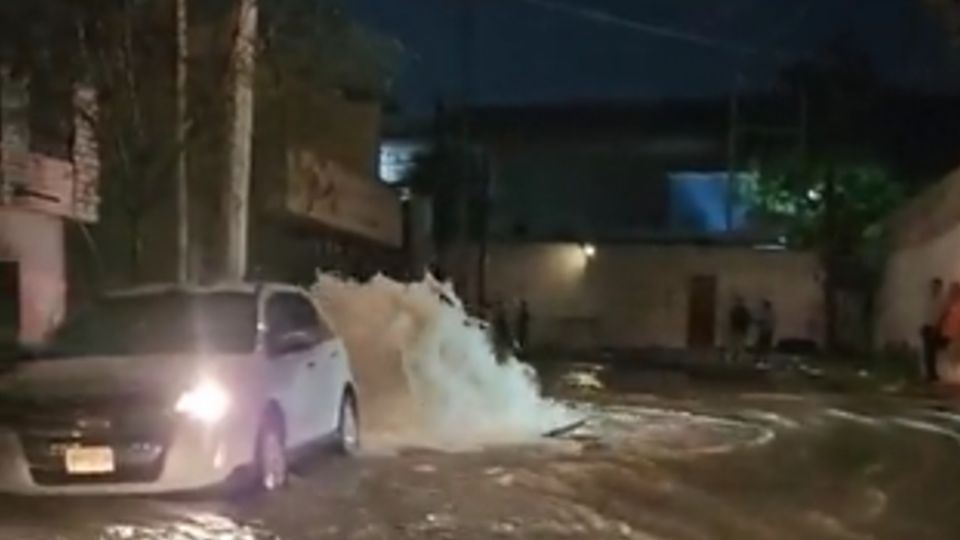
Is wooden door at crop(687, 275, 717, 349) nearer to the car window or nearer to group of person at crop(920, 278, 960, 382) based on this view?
group of person at crop(920, 278, 960, 382)

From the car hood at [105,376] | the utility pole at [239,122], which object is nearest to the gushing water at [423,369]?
the utility pole at [239,122]

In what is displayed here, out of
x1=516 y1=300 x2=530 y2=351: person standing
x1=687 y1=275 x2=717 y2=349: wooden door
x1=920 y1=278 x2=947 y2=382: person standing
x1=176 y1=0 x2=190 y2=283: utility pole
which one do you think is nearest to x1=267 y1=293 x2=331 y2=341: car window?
x1=176 y1=0 x2=190 y2=283: utility pole

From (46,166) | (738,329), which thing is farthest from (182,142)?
(738,329)

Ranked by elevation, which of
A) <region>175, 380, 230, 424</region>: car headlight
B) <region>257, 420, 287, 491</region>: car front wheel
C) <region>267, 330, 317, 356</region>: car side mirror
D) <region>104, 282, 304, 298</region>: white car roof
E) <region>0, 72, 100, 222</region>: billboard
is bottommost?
<region>257, 420, 287, 491</region>: car front wheel

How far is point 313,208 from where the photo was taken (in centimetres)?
3756

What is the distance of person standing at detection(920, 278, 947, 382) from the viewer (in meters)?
35.1

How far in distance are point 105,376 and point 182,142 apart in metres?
6.95

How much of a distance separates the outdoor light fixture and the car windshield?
140 feet

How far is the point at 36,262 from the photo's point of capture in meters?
28.1

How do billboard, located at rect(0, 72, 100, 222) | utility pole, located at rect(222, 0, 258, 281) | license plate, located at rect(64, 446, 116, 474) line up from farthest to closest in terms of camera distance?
1. billboard, located at rect(0, 72, 100, 222)
2. utility pole, located at rect(222, 0, 258, 281)
3. license plate, located at rect(64, 446, 116, 474)

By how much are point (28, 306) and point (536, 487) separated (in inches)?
526

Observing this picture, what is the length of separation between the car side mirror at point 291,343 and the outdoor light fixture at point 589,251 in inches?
1653

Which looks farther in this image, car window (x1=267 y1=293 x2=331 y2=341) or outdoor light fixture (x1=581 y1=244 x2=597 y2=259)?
outdoor light fixture (x1=581 y1=244 x2=597 y2=259)

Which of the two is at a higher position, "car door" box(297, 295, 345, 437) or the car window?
the car window
